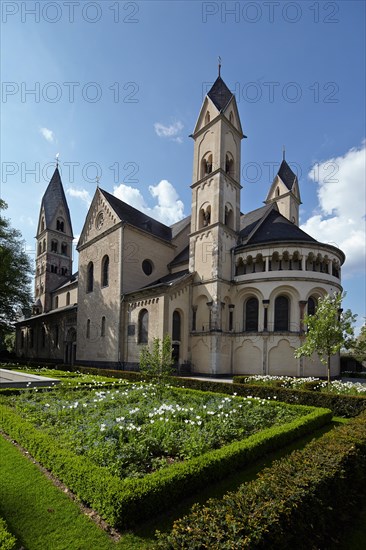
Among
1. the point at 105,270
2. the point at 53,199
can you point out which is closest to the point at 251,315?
the point at 105,270

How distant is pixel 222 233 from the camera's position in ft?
95.6

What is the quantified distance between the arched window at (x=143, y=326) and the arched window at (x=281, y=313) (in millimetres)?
10943

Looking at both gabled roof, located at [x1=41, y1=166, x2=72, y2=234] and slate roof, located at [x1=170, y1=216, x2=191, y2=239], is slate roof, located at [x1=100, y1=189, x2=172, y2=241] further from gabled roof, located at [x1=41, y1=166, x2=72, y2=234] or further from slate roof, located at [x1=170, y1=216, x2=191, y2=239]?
gabled roof, located at [x1=41, y1=166, x2=72, y2=234]

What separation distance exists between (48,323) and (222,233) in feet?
100

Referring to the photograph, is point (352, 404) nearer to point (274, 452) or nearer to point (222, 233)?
point (274, 452)

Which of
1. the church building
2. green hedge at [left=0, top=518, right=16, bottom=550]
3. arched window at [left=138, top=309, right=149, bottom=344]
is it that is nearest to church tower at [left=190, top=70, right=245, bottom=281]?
the church building

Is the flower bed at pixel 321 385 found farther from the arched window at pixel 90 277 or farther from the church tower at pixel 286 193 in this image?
the church tower at pixel 286 193

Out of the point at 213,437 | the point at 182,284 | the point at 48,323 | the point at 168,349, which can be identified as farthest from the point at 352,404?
the point at 48,323

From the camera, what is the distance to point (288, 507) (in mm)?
3760

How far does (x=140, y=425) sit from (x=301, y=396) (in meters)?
7.94

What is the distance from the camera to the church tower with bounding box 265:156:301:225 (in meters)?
41.3

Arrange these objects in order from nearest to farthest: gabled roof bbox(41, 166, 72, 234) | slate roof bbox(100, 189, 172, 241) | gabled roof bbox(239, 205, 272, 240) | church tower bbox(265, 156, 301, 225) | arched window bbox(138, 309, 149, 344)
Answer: arched window bbox(138, 309, 149, 344), gabled roof bbox(239, 205, 272, 240), slate roof bbox(100, 189, 172, 241), church tower bbox(265, 156, 301, 225), gabled roof bbox(41, 166, 72, 234)

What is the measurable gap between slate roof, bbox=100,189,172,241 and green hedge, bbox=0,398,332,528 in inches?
1082

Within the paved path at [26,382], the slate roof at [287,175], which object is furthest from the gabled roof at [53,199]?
the paved path at [26,382]
